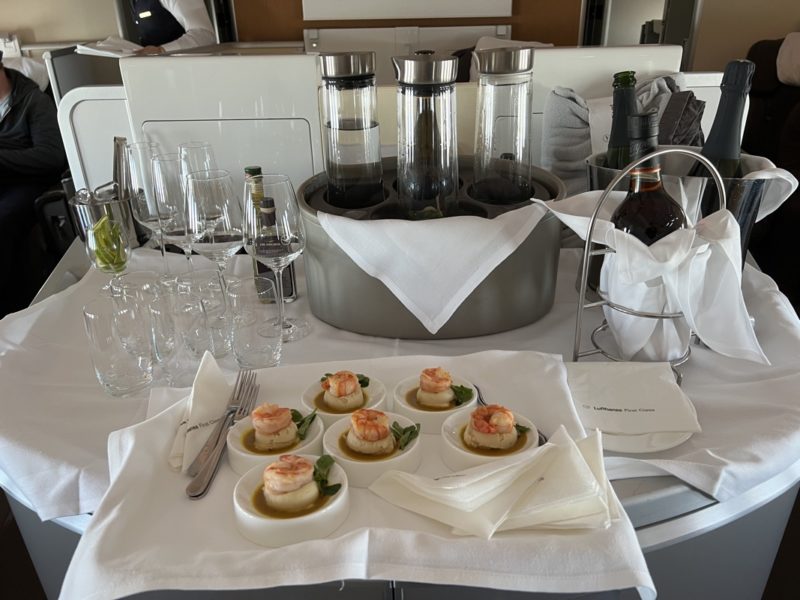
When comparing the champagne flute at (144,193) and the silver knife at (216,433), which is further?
the champagne flute at (144,193)

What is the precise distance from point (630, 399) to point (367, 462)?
0.30 metres

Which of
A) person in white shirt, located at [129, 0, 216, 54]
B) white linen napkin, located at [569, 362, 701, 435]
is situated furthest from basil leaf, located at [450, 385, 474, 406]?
person in white shirt, located at [129, 0, 216, 54]

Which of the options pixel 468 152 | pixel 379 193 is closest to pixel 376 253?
pixel 379 193

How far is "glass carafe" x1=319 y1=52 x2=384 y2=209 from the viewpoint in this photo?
0.87 meters

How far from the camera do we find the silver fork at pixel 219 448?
57cm

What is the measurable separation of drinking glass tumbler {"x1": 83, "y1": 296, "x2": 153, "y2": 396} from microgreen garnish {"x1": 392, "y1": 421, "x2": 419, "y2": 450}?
329mm

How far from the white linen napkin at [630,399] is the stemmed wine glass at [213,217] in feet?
1.52

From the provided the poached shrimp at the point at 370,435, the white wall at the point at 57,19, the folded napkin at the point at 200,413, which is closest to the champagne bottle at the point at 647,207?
the poached shrimp at the point at 370,435

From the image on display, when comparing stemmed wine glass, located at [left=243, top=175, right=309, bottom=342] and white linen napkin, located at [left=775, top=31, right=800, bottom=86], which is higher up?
stemmed wine glass, located at [left=243, top=175, right=309, bottom=342]

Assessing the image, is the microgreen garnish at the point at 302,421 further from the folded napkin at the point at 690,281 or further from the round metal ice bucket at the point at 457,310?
the folded napkin at the point at 690,281

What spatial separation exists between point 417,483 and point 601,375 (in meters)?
0.29

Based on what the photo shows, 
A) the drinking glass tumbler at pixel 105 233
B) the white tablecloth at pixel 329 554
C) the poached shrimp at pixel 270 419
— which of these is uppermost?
the drinking glass tumbler at pixel 105 233

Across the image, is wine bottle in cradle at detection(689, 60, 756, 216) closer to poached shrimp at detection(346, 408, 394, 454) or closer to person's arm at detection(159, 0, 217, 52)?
poached shrimp at detection(346, 408, 394, 454)

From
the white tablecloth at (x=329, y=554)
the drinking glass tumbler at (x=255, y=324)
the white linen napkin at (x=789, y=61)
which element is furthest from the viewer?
the white linen napkin at (x=789, y=61)
